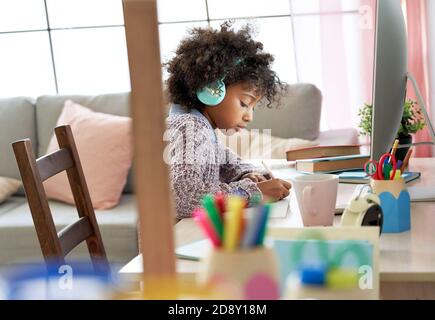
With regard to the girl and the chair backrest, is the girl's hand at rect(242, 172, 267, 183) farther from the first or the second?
the chair backrest

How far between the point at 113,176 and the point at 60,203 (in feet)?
0.92

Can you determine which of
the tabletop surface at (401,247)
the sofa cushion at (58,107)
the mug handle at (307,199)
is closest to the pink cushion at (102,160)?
the sofa cushion at (58,107)

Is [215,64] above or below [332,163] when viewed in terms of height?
above

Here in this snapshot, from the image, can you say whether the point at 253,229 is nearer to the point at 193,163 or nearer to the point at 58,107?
the point at 193,163

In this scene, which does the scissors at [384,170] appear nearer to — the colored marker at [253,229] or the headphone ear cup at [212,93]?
the headphone ear cup at [212,93]

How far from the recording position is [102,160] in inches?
133

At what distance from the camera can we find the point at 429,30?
3959mm

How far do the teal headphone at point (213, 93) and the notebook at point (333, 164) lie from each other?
1.24ft

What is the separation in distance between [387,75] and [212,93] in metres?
0.46

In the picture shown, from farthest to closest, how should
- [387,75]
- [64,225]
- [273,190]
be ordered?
1. [64,225]
2. [273,190]
3. [387,75]

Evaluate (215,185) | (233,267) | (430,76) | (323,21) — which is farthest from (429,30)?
(233,267)

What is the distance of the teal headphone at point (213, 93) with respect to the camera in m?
1.89

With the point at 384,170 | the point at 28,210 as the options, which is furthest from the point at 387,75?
the point at 28,210

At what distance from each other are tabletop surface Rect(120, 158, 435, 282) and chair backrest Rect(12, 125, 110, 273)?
0.28 meters
